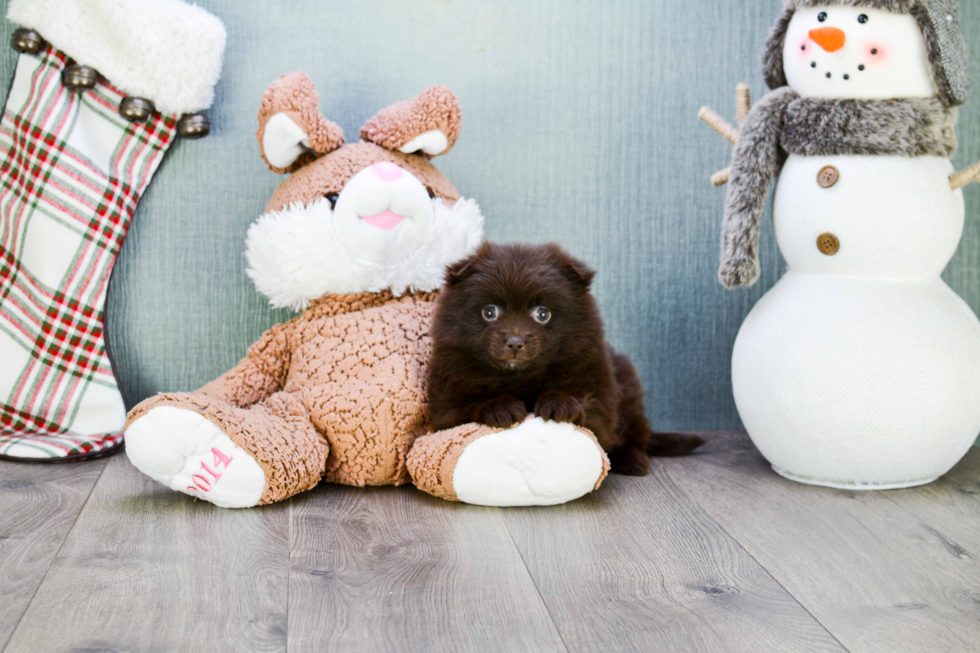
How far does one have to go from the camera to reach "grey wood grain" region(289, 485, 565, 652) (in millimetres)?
834

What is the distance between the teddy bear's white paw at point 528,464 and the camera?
116cm

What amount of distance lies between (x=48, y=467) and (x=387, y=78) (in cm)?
91

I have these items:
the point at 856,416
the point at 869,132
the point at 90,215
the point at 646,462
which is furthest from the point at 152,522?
the point at 869,132

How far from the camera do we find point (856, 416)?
127 centimetres

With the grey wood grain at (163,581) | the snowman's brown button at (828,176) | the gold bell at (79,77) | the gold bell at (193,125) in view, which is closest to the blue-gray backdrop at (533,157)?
the gold bell at (193,125)

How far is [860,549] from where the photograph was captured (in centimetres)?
108

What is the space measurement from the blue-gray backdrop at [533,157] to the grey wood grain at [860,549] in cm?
37

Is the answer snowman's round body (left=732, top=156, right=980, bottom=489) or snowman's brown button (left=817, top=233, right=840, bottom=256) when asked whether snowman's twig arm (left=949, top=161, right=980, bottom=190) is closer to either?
snowman's round body (left=732, top=156, right=980, bottom=489)

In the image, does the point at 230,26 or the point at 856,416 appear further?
the point at 230,26

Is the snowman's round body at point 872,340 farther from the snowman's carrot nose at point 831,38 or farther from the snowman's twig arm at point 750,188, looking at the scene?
the snowman's carrot nose at point 831,38

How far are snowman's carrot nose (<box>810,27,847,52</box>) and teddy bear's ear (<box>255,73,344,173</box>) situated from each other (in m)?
0.80

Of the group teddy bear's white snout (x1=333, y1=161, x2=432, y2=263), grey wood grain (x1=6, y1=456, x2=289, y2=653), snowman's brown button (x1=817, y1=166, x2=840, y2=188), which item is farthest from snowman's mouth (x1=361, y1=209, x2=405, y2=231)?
snowman's brown button (x1=817, y1=166, x2=840, y2=188)

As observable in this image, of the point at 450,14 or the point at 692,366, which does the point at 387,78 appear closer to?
the point at 450,14

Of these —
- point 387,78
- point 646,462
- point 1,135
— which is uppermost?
point 387,78
